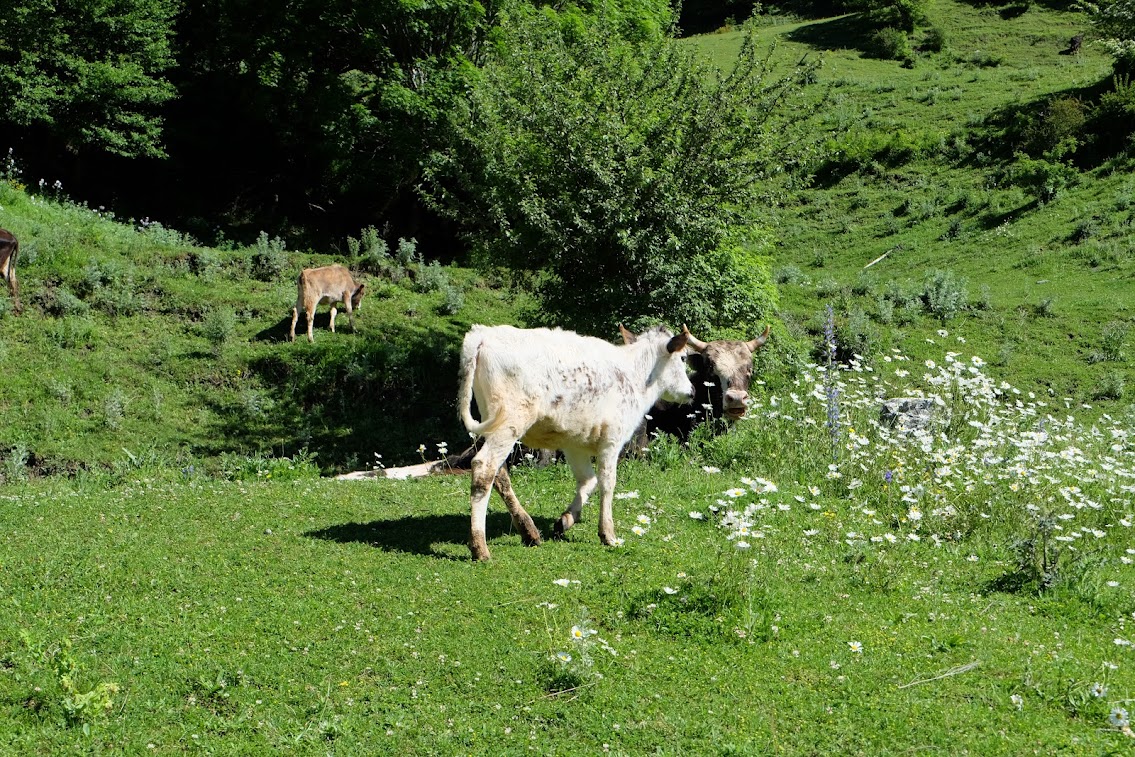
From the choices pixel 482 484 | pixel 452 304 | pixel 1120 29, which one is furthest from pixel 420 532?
pixel 1120 29

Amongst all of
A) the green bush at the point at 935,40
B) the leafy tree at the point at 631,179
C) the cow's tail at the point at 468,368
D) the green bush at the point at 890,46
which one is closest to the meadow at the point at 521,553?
the cow's tail at the point at 468,368

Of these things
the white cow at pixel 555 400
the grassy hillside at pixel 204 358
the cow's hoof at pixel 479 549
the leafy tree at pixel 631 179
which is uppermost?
the leafy tree at pixel 631 179

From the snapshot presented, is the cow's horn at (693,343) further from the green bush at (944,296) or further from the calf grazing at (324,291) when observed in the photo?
the green bush at (944,296)

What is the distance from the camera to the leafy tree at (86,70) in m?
29.7

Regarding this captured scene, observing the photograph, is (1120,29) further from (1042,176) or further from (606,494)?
(606,494)

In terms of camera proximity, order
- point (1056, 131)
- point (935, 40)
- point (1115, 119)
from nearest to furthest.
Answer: point (1115, 119), point (1056, 131), point (935, 40)

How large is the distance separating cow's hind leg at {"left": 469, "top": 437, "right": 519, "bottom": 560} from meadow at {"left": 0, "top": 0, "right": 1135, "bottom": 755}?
0.75ft

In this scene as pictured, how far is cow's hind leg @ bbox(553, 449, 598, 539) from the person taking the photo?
9.95m

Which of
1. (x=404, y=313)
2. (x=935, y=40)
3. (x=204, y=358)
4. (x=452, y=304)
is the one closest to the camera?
(x=204, y=358)

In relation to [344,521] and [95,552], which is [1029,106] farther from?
[95,552]

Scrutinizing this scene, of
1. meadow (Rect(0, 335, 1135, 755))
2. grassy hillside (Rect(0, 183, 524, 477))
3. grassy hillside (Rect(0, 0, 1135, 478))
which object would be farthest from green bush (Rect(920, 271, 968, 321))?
meadow (Rect(0, 335, 1135, 755))

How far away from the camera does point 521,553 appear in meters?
9.30

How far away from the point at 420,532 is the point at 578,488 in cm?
165

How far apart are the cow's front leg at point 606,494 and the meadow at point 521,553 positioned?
24cm
